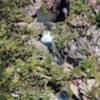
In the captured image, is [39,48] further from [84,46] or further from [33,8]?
[33,8]

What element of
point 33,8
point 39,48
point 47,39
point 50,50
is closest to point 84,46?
point 50,50

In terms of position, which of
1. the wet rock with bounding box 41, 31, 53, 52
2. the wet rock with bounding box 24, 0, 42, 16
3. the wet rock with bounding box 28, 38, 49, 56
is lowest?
the wet rock with bounding box 41, 31, 53, 52

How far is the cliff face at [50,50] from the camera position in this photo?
1017cm

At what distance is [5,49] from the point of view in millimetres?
9867

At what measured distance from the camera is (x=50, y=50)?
15.5m

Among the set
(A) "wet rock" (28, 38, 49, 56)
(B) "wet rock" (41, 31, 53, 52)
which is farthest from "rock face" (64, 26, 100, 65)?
(B) "wet rock" (41, 31, 53, 52)

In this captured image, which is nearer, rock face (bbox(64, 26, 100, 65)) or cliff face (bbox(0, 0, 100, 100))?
cliff face (bbox(0, 0, 100, 100))

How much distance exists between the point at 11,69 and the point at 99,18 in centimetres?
692

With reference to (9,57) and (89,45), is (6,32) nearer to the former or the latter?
(9,57)

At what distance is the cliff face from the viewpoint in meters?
10.2

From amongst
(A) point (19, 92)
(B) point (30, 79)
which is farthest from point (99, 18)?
(A) point (19, 92)

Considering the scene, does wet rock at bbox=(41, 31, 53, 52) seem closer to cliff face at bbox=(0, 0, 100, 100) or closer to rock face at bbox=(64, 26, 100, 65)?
cliff face at bbox=(0, 0, 100, 100)

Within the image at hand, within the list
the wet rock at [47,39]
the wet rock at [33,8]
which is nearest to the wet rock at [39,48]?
the wet rock at [47,39]

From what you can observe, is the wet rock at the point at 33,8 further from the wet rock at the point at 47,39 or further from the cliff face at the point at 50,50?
the wet rock at the point at 47,39
